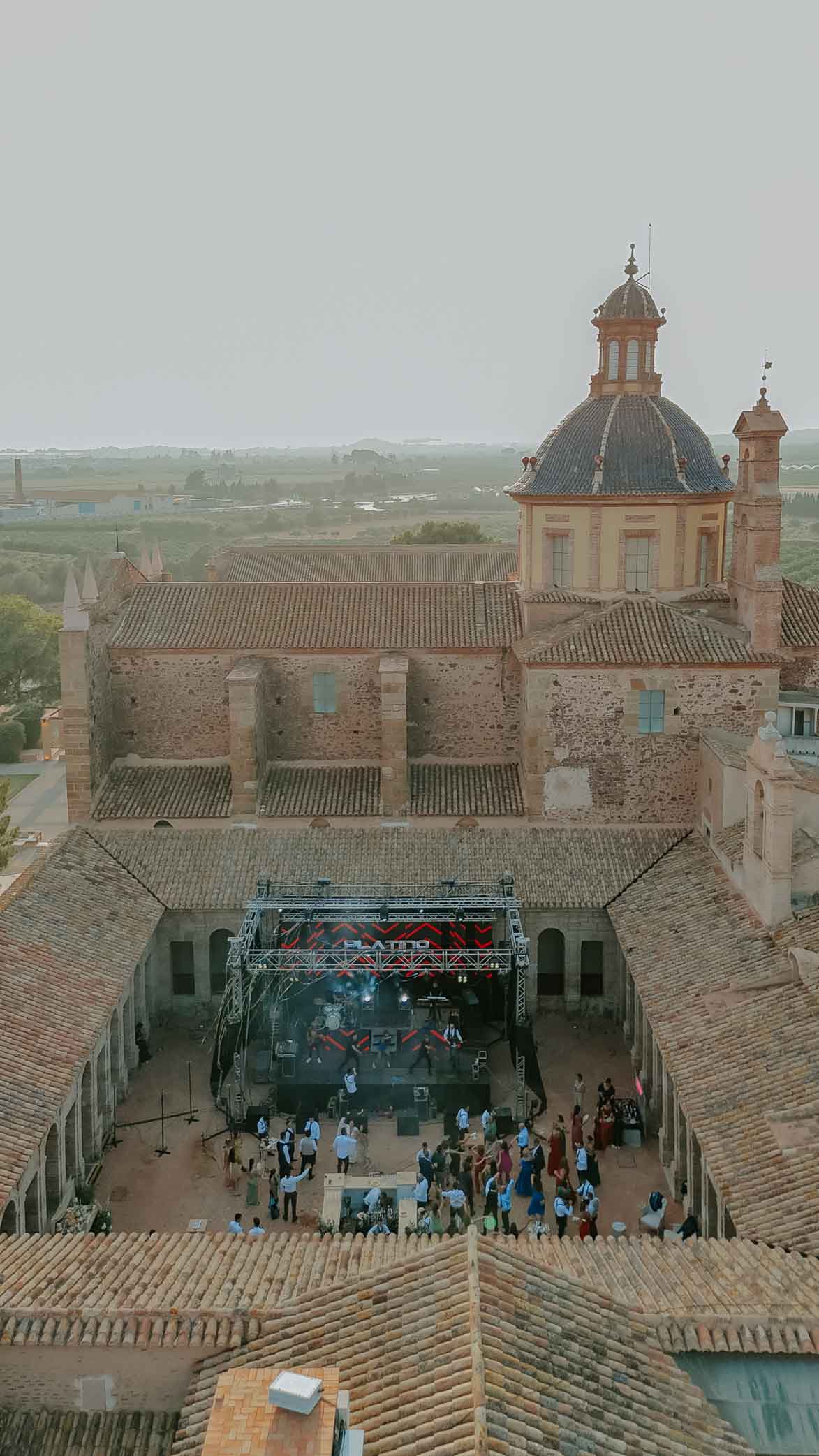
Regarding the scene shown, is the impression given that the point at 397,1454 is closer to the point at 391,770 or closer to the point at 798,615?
the point at 391,770

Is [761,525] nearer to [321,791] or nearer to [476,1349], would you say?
[321,791]

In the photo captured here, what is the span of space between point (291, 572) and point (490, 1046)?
30015 mm

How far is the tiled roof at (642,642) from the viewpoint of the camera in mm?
27578

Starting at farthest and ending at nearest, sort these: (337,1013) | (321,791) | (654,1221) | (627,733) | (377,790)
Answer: (321,791) → (377,790) → (627,733) → (337,1013) → (654,1221)

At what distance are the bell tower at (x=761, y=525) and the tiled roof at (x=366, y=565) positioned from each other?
21660 mm

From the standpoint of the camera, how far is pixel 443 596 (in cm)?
3145

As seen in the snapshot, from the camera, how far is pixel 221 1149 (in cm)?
2292

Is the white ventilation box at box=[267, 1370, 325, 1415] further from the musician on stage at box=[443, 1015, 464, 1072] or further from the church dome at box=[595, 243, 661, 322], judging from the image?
the church dome at box=[595, 243, 661, 322]

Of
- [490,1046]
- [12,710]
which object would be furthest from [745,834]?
[12,710]

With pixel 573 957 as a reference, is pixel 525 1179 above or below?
below

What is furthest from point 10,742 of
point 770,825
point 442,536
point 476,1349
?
point 476,1349

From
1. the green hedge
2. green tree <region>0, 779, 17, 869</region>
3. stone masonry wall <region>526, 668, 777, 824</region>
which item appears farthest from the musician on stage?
the green hedge

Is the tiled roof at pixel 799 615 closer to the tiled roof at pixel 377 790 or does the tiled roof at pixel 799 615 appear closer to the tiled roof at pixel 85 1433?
the tiled roof at pixel 377 790

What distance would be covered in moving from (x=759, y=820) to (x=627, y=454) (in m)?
10.4
